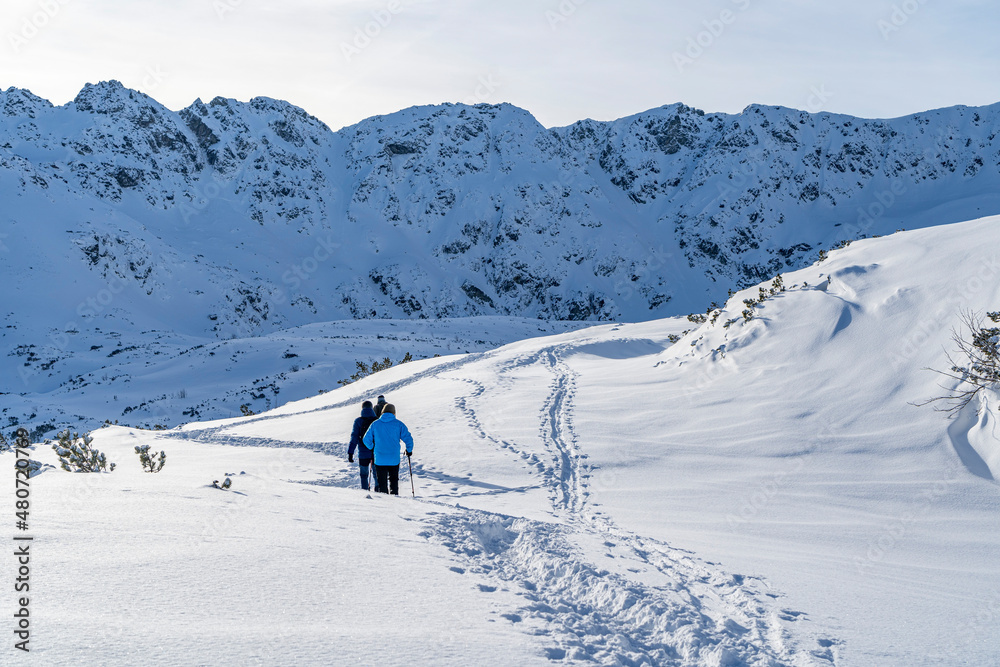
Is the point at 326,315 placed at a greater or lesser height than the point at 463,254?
lesser

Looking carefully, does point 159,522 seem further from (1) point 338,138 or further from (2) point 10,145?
(1) point 338,138

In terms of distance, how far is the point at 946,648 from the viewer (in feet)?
12.0

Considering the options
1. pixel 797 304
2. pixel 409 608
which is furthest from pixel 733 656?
pixel 797 304

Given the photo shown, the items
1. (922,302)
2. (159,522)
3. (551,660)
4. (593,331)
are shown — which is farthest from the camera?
(593,331)

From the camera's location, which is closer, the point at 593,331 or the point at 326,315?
the point at 593,331

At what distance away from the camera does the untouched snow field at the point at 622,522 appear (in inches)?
128

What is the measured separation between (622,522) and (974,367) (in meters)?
5.37

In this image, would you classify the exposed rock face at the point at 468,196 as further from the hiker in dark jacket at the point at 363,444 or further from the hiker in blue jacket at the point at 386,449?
the hiker in blue jacket at the point at 386,449

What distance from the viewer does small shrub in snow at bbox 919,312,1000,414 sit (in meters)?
7.98

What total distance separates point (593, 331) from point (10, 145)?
57498 mm

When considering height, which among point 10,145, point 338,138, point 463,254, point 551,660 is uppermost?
point 338,138

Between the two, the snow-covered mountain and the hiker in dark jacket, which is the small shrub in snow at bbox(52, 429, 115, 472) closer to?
the hiker in dark jacket

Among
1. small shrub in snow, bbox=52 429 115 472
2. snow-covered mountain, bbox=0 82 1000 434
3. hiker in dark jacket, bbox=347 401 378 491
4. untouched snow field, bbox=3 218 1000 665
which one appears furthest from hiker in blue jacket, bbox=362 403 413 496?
snow-covered mountain, bbox=0 82 1000 434

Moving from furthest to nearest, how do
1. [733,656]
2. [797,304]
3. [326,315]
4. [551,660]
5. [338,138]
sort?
[338,138] < [326,315] < [797,304] < [733,656] < [551,660]
